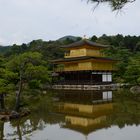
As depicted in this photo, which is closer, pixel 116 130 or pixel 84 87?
pixel 116 130

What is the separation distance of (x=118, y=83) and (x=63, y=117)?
24825mm

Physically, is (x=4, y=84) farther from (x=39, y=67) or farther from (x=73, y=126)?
(x=73, y=126)

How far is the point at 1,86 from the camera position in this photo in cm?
1491

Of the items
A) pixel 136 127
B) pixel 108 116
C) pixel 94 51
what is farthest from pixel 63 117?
pixel 94 51

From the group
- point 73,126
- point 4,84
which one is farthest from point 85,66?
point 73,126

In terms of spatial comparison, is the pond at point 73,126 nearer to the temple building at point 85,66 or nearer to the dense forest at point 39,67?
the dense forest at point 39,67

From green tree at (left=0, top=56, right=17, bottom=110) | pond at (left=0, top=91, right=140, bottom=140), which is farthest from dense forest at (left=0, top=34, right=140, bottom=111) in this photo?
pond at (left=0, top=91, right=140, bottom=140)

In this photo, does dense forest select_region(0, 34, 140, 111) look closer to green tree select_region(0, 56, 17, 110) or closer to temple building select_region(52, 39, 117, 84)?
green tree select_region(0, 56, 17, 110)

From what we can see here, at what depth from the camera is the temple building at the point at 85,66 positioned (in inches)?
1561

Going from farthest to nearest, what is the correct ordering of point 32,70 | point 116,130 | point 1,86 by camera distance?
point 32,70
point 1,86
point 116,130

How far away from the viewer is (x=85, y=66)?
40.2 m

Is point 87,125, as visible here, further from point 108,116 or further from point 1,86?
point 1,86

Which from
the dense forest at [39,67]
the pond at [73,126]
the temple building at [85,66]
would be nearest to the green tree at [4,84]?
the dense forest at [39,67]

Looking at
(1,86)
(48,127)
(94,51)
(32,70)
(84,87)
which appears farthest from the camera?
(94,51)
